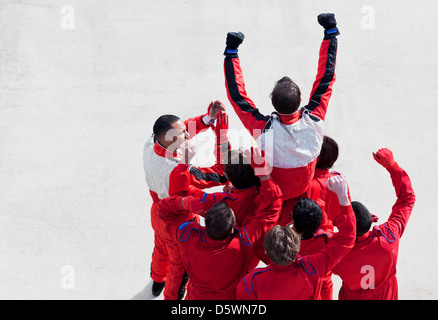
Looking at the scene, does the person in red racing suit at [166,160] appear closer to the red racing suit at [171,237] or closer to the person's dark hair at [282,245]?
the red racing suit at [171,237]

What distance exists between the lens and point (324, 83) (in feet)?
10.5

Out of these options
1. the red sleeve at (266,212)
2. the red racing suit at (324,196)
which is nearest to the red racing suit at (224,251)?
the red sleeve at (266,212)

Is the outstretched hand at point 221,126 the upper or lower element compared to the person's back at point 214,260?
upper

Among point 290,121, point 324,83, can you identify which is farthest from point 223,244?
point 324,83

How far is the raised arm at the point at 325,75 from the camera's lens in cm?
Answer: 316

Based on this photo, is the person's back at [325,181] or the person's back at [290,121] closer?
the person's back at [290,121]

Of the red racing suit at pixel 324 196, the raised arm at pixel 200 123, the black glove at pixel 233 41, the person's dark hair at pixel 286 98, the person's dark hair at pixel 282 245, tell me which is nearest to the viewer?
the person's dark hair at pixel 282 245

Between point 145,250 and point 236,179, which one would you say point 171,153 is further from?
point 145,250

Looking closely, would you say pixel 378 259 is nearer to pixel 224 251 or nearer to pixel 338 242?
pixel 338 242

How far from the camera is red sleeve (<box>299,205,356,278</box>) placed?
285 centimetres

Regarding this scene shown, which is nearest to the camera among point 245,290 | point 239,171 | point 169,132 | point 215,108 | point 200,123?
point 245,290

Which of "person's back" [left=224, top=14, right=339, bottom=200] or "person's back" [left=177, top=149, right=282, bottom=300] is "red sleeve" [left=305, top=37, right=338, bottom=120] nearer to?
"person's back" [left=224, top=14, right=339, bottom=200]

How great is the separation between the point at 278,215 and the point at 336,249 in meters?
0.42

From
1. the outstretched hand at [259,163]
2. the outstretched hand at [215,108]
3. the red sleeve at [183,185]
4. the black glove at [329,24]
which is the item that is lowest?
the red sleeve at [183,185]
